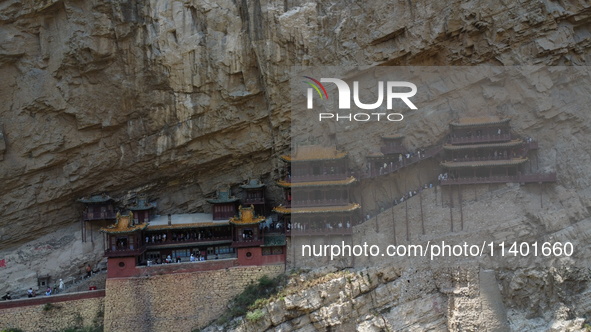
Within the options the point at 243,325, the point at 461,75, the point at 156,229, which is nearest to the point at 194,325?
the point at 243,325

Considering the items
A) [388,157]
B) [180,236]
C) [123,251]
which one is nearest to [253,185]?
[180,236]

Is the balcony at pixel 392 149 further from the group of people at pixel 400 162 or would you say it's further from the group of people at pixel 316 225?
the group of people at pixel 316 225

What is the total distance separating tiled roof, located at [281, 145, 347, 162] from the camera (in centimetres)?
2770

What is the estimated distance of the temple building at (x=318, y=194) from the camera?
2667 centimetres

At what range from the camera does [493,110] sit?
1134 inches

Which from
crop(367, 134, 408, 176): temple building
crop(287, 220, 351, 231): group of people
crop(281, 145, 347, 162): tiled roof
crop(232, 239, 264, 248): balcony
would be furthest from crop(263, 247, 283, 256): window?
crop(367, 134, 408, 176): temple building

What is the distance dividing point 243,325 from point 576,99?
15.1m

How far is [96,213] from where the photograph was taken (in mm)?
29031

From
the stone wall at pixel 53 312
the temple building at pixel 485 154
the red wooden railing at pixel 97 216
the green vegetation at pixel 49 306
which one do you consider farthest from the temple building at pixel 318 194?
the green vegetation at pixel 49 306

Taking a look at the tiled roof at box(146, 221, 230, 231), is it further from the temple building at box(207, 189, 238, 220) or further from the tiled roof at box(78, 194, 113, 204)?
the tiled roof at box(78, 194, 113, 204)

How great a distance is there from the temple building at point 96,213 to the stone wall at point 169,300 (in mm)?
3809

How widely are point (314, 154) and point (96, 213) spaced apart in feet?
29.3

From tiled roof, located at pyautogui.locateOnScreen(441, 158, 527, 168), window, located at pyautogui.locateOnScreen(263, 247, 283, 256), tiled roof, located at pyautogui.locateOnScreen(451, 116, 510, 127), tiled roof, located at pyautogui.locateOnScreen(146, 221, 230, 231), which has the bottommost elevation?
window, located at pyautogui.locateOnScreen(263, 247, 283, 256)

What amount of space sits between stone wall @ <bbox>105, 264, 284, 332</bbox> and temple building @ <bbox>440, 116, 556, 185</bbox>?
8.98 metres
